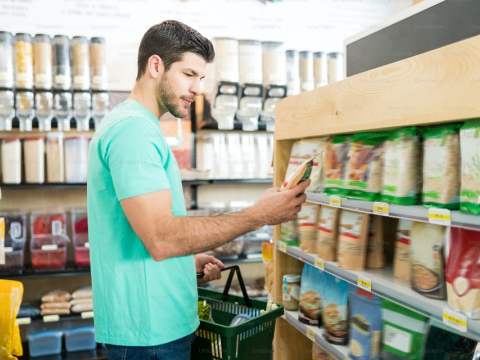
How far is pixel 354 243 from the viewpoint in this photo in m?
1.88

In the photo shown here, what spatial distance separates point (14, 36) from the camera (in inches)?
135

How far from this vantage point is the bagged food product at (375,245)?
192 centimetres

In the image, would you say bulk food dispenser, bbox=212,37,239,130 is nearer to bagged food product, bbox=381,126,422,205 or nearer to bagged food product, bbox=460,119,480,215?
bagged food product, bbox=381,126,422,205

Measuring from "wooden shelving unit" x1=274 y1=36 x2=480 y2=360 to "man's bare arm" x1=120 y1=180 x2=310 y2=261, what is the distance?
15.2 inches

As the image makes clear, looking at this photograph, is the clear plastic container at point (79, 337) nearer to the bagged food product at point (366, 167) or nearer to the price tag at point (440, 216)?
the bagged food product at point (366, 167)

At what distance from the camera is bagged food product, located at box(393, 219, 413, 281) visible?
1.69m

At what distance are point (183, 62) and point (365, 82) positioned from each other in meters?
0.72

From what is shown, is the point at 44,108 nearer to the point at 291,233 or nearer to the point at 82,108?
the point at 82,108

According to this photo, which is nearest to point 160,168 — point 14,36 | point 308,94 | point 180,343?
point 180,343

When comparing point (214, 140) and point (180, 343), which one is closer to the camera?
point (180, 343)

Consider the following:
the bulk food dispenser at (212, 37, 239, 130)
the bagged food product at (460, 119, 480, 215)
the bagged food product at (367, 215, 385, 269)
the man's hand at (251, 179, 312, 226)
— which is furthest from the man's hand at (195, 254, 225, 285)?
the bulk food dispenser at (212, 37, 239, 130)

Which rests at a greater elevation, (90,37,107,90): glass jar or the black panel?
(90,37,107,90): glass jar

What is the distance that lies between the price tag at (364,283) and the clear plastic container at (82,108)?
2.57 metres

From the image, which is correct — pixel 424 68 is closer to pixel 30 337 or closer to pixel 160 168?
pixel 160 168
